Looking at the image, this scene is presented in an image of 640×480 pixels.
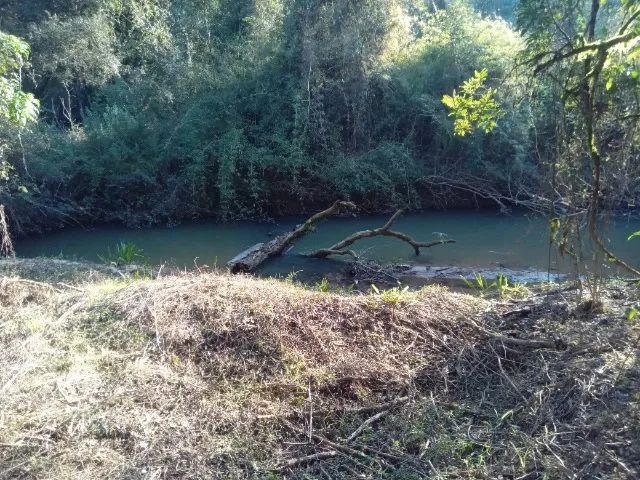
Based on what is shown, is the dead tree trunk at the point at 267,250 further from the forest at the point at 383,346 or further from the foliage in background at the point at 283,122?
the foliage in background at the point at 283,122

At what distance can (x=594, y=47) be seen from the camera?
313 centimetres

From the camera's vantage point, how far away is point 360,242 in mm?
12469

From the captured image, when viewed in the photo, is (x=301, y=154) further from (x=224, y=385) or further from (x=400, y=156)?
(x=224, y=385)

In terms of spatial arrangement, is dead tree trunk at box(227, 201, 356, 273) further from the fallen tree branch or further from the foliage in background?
the foliage in background

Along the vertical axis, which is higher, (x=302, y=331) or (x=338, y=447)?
(x=302, y=331)

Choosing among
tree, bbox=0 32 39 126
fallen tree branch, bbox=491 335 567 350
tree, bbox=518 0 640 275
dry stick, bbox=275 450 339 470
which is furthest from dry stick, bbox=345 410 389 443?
tree, bbox=0 32 39 126

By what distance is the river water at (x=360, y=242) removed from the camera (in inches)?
431

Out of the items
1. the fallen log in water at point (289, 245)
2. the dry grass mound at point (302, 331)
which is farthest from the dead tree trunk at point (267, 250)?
the dry grass mound at point (302, 331)

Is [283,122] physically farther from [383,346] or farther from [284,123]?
[383,346]

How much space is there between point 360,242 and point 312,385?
8.74m

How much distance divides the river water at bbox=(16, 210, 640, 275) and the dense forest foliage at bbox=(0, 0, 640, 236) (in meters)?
0.85

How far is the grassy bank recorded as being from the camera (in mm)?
3166

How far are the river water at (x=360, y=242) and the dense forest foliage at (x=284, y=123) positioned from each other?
85cm

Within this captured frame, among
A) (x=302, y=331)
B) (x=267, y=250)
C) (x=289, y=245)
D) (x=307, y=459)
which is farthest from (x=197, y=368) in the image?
(x=289, y=245)
